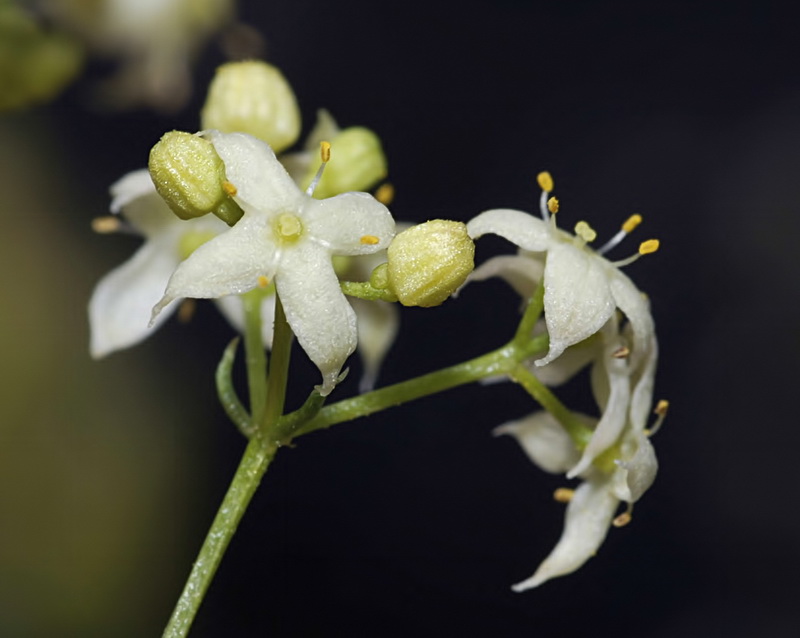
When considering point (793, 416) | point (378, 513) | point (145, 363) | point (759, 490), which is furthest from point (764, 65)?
point (145, 363)

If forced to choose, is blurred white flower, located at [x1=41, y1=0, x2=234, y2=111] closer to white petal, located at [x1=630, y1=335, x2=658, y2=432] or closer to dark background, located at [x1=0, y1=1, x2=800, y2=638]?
dark background, located at [x1=0, y1=1, x2=800, y2=638]

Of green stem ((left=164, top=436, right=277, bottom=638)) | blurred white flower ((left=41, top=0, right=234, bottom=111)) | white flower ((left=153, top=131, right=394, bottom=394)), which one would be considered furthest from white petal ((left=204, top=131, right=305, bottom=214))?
blurred white flower ((left=41, top=0, right=234, bottom=111))

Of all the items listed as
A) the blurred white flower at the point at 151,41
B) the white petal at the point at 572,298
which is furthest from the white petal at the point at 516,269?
the blurred white flower at the point at 151,41

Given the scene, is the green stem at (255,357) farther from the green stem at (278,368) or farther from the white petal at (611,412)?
the white petal at (611,412)

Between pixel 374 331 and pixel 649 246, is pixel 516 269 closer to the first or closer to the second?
pixel 649 246

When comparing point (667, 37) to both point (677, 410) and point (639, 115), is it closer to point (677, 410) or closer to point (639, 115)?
point (639, 115)
